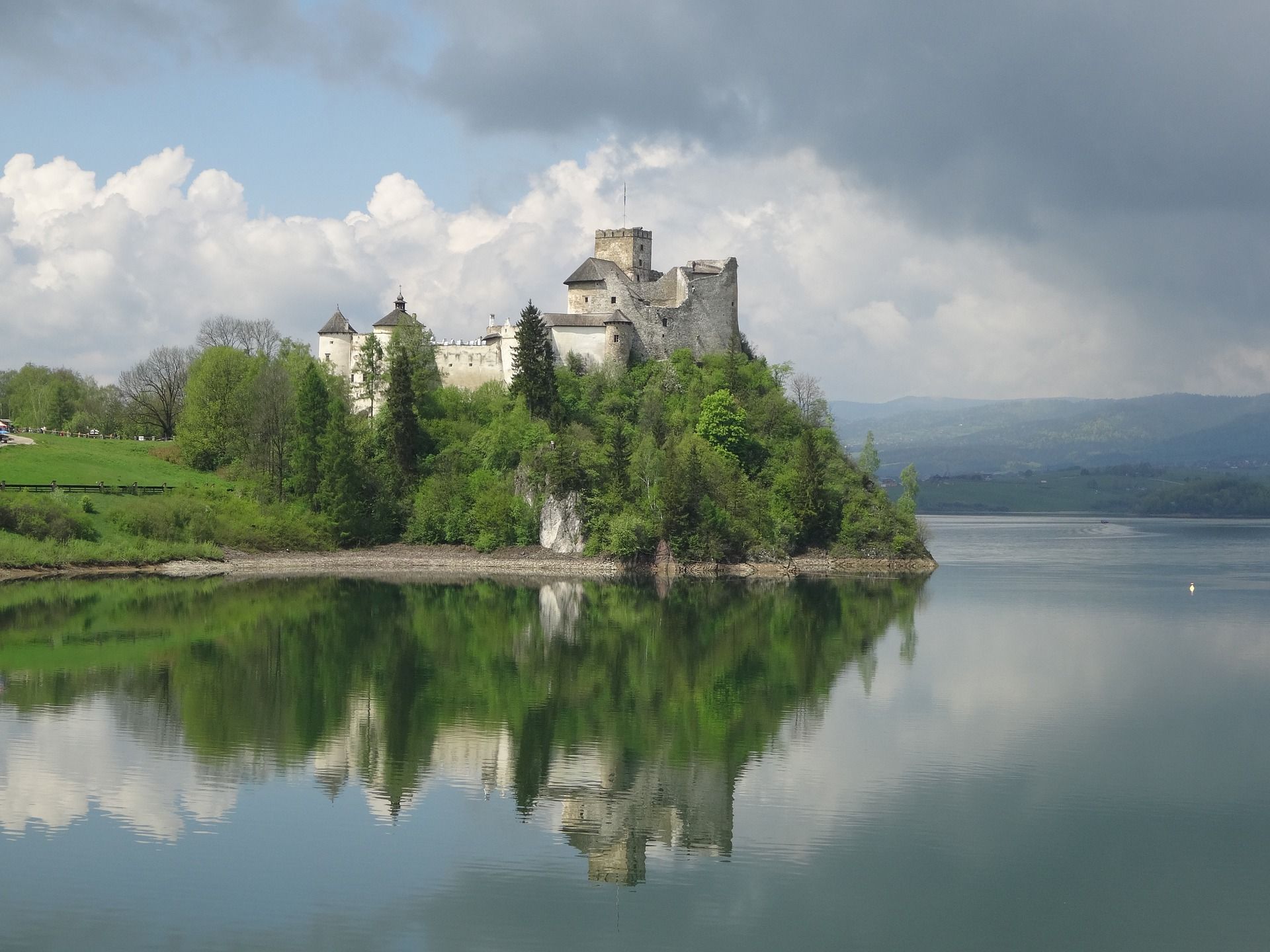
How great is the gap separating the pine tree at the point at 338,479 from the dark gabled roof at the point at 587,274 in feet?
46.9

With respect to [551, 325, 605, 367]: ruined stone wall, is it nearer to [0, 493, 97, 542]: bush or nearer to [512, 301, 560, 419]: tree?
[512, 301, 560, 419]: tree

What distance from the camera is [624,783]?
2308 centimetres

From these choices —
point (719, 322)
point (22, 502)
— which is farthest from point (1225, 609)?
point (22, 502)

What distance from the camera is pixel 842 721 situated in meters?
28.4

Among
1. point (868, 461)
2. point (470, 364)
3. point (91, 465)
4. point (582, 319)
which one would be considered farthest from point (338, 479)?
point (868, 461)

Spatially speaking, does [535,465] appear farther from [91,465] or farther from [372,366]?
[91,465]

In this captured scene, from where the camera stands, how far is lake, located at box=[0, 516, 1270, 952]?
55.3ft

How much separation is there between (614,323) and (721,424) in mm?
8161

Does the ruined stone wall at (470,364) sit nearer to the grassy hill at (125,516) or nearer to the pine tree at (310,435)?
the pine tree at (310,435)

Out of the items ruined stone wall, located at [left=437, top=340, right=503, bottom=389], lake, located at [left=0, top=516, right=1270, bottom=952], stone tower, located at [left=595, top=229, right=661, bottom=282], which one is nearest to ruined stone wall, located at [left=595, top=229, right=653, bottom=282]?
stone tower, located at [left=595, top=229, right=661, bottom=282]

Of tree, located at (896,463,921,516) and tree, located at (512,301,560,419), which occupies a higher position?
tree, located at (512,301,560,419)

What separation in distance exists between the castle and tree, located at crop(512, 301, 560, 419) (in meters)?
2.99

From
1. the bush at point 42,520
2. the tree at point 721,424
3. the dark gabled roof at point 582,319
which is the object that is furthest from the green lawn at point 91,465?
the tree at point 721,424

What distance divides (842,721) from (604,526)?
3413 cm
